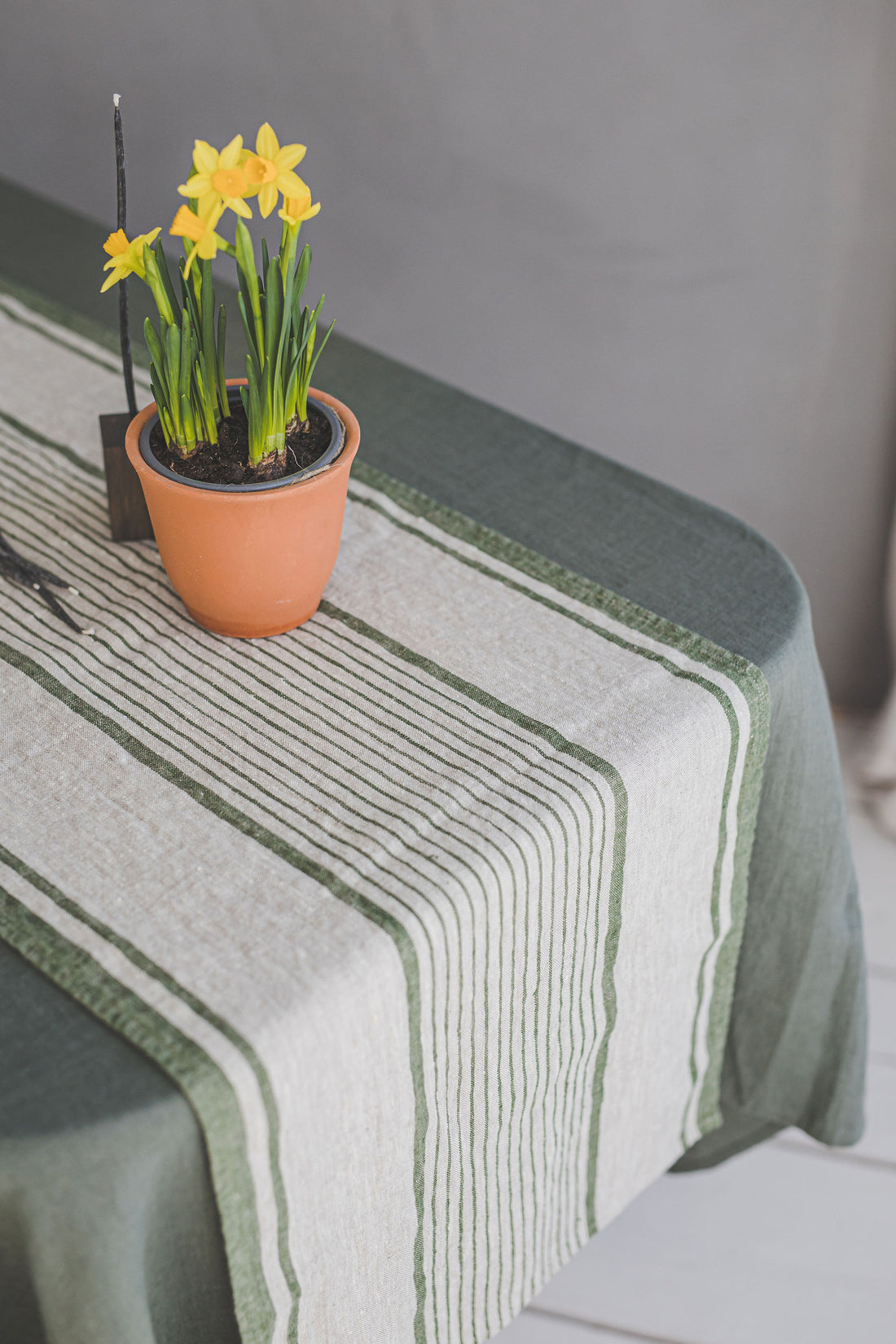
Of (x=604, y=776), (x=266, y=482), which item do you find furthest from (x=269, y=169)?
(x=604, y=776)

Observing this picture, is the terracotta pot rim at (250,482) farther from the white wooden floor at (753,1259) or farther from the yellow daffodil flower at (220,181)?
the white wooden floor at (753,1259)

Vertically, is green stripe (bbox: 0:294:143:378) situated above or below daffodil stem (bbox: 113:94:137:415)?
below

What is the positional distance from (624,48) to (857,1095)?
3.87 feet

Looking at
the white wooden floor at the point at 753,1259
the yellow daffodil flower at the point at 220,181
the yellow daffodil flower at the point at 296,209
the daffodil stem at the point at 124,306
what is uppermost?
the yellow daffodil flower at the point at 220,181

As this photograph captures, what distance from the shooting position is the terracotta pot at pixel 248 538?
2.36 feet

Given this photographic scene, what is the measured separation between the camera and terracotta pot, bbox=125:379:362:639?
72 centimetres

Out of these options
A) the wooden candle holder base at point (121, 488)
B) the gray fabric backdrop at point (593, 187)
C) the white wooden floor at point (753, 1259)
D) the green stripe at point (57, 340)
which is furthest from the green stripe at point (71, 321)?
the white wooden floor at point (753, 1259)

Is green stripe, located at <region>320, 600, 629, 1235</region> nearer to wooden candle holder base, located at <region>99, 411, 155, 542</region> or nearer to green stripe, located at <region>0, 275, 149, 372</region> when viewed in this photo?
wooden candle holder base, located at <region>99, 411, 155, 542</region>

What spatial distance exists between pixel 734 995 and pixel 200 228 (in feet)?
2.25

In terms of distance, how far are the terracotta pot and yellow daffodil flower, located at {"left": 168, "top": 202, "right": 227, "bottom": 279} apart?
0.14 m

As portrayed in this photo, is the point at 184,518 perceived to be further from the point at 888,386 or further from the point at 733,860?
the point at 888,386

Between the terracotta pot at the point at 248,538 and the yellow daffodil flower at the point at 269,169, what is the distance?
165 mm

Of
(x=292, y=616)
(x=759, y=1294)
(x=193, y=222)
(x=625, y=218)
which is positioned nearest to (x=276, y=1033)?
(x=292, y=616)

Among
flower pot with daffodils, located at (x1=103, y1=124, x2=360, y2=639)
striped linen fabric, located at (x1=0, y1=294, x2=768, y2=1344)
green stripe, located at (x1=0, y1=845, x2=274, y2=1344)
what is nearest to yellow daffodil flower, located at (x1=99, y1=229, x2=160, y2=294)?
flower pot with daffodils, located at (x1=103, y1=124, x2=360, y2=639)
